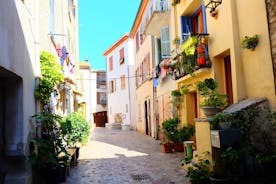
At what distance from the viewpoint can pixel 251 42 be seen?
6.00 meters

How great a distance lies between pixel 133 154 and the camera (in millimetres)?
10953

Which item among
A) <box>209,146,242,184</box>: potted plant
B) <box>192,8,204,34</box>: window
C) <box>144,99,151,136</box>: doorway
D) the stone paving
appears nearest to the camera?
<box>209,146,242,184</box>: potted plant

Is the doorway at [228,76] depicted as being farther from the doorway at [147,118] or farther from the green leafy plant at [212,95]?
the doorway at [147,118]

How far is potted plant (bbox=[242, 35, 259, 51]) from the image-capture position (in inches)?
233

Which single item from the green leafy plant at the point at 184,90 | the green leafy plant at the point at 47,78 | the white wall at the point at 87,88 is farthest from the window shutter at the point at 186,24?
the white wall at the point at 87,88

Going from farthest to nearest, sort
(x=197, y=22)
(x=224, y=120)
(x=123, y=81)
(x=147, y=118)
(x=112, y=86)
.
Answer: (x=112, y=86) → (x=123, y=81) → (x=147, y=118) → (x=197, y=22) → (x=224, y=120)

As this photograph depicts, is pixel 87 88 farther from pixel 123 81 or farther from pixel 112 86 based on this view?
pixel 123 81

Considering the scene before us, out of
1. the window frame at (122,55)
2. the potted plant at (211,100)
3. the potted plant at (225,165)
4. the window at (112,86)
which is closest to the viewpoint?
the potted plant at (225,165)

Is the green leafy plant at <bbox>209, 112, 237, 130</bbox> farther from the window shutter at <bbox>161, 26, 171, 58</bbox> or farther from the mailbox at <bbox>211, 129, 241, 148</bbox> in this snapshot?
the window shutter at <bbox>161, 26, 171, 58</bbox>

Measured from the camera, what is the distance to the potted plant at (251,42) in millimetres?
5929

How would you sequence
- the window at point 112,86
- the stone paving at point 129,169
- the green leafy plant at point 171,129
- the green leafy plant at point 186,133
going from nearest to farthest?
the stone paving at point 129,169 < the green leafy plant at point 186,133 < the green leafy plant at point 171,129 < the window at point 112,86

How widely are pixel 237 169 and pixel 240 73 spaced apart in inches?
89.2

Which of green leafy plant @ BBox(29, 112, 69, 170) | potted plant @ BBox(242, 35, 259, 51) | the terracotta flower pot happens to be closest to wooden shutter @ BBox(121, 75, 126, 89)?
the terracotta flower pot

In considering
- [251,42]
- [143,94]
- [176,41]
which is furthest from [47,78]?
[143,94]
